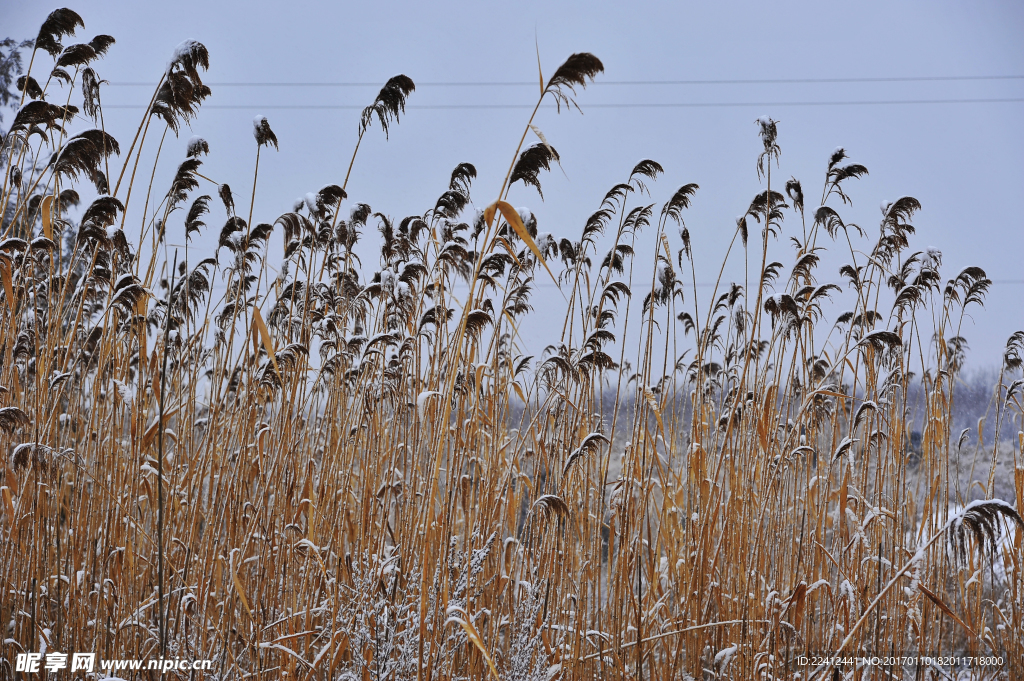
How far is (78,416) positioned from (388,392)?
0.99m

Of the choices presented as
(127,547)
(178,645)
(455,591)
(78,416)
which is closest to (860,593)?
(455,591)

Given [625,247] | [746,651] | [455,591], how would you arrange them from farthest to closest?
[625,247], [746,651], [455,591]

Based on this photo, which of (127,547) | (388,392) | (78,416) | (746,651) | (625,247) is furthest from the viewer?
(388,392)

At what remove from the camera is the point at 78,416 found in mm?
1801

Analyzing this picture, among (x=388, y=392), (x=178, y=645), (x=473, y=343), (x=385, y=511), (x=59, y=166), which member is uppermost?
(x=59, y=166)

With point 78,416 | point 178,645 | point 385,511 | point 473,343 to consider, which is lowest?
point 178,645

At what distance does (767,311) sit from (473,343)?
954 millimetres

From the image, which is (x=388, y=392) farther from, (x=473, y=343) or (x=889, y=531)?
(x=889, y=531)

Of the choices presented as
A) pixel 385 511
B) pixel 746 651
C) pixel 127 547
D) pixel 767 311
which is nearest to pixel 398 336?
pixel 385 511

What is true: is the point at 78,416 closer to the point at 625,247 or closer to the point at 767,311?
the point at 625,247

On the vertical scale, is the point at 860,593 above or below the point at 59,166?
below

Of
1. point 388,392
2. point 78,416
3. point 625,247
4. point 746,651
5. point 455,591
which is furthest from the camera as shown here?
point 388,392

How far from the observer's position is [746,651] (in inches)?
62.1

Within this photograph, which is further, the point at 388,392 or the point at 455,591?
the point at 388,392
